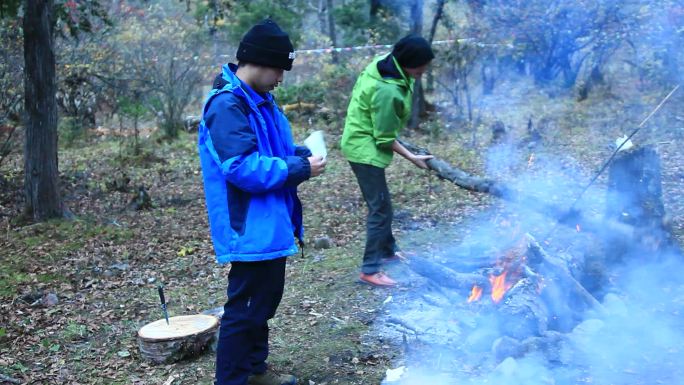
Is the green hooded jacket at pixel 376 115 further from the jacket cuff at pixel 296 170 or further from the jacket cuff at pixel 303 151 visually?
the jacket cuff at pixel 296 170

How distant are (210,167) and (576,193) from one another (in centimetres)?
605

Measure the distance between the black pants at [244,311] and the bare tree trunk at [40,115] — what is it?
5.35m

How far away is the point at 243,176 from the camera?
2.88 metres

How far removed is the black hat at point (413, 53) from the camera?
4.95 m

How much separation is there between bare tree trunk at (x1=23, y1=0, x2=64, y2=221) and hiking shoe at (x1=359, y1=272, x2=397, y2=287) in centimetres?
449

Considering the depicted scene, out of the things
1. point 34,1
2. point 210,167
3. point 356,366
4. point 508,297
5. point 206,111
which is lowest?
point 356,366

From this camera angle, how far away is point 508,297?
4047 millimetres

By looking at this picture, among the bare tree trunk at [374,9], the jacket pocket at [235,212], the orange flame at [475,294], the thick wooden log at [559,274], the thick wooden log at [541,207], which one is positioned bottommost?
the orange flame at [475,294]

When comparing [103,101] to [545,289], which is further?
[103,101]

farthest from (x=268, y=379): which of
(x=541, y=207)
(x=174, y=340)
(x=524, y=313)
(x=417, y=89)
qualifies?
(x=417, y=89)

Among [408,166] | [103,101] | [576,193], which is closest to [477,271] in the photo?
[576,193]

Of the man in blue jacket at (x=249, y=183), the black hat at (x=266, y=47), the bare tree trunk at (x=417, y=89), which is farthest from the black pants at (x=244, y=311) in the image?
the bare tree trunk at (x=417, y=89)

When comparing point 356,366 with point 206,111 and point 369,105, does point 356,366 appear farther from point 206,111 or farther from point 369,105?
point 369,105

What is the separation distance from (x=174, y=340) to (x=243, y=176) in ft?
5.47
